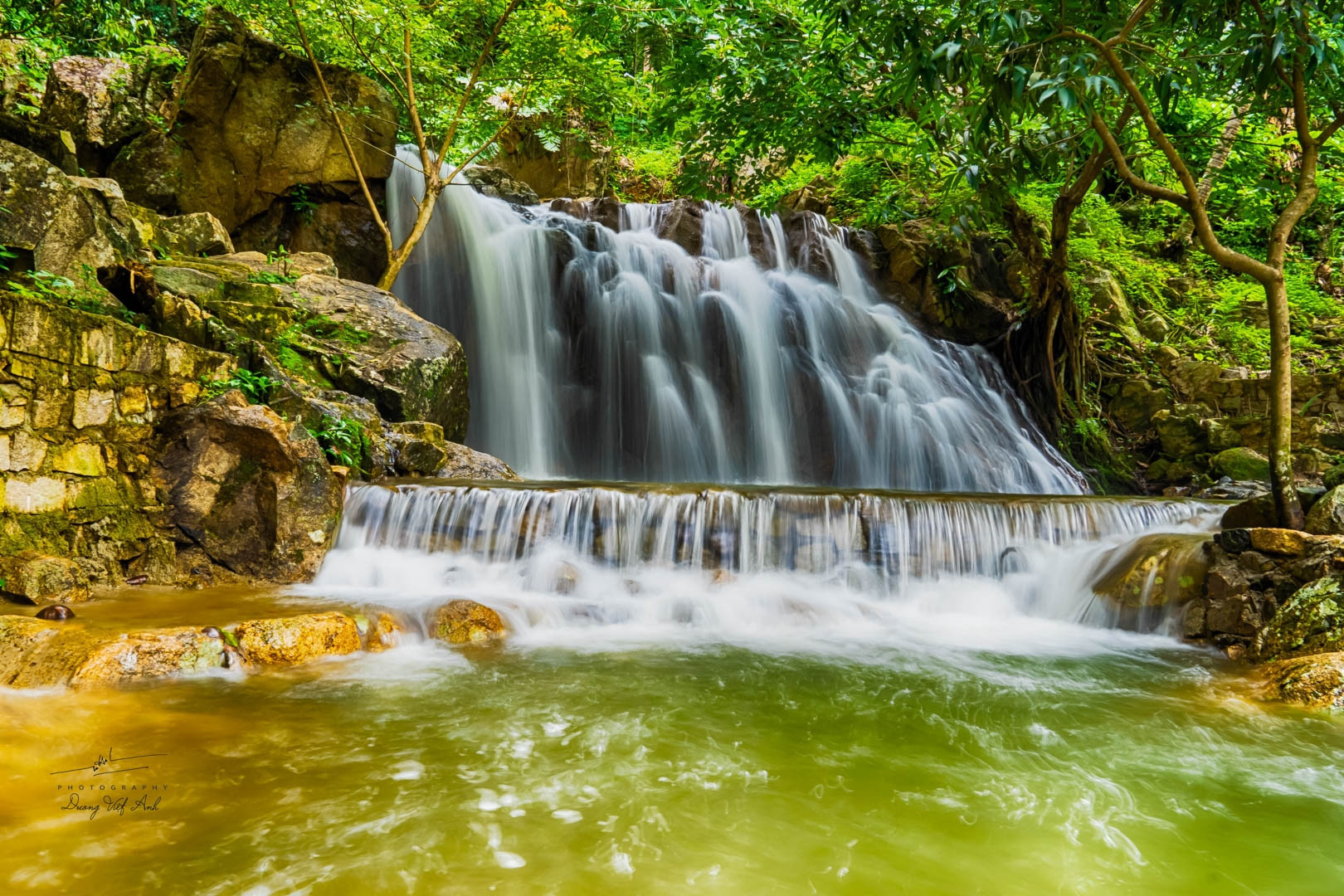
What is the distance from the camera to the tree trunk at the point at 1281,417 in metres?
5.44

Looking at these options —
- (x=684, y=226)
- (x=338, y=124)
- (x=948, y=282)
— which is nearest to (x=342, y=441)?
(x=338, y=124)

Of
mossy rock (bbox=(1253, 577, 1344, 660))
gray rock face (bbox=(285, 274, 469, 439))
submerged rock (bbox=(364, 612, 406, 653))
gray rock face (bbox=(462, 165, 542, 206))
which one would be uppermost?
gray rock face (bbox=(462, 165, 542, 206))

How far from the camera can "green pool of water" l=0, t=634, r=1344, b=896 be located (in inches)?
86.5

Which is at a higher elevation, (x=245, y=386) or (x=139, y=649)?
(x=245, y=386)

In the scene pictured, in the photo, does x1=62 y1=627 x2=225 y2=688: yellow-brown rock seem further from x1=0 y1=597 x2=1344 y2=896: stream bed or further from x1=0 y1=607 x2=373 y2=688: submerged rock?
x1=0 y1=597 x2=1344 y2=896: stream bed

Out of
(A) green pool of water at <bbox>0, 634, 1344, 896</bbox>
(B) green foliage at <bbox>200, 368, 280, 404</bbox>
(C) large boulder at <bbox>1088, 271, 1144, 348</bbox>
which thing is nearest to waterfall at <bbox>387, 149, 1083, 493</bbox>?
(C) large boulder at <bbox>1088, 271, 1144, 348</bbox>

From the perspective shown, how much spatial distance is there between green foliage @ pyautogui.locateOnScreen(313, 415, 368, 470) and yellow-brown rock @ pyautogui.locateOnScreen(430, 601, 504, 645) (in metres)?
2.61

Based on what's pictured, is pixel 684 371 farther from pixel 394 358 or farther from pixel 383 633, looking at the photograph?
pixel 383 633

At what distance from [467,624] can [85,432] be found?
3057 mm

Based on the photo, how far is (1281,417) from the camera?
18.1 ft

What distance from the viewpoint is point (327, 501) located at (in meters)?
6.21

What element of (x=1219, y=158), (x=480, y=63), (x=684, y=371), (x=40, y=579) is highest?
(x=1219, y=158)

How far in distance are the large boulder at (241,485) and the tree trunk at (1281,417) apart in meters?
7.66
